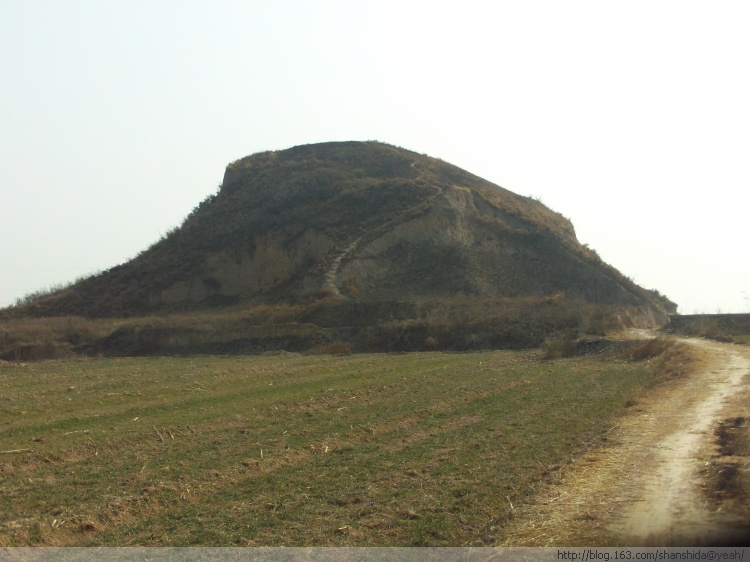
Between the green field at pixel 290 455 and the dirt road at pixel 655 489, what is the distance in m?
0.49

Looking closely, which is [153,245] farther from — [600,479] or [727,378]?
[600,479]

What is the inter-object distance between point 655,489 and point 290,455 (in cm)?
566

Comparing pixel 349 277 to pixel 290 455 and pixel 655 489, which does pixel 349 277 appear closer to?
pixel 290 455

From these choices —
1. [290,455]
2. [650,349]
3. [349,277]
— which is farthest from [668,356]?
[349,277]

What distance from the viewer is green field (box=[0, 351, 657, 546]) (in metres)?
8.46

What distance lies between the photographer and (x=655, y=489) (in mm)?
9477

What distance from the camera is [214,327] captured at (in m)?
47.8

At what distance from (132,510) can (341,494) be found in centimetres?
260

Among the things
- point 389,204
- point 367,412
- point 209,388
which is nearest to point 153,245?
point 389,204

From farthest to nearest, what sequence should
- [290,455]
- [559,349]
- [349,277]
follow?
[349,277] < [559,349] < [290,455]

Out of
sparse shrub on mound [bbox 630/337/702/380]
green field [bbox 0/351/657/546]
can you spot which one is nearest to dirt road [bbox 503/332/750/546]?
green field [bbox 0/351/657/546]

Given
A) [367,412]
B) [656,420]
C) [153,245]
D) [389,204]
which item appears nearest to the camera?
[656,420]

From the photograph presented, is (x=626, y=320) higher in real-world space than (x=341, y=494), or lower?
higher


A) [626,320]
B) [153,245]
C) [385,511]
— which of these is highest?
[153,245]
